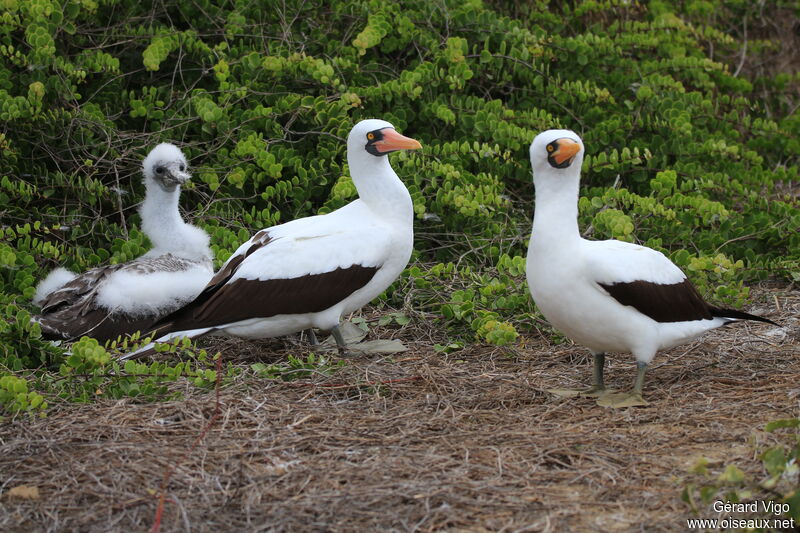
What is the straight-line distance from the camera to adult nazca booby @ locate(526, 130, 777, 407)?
451 cm

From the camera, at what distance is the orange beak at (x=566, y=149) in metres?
4.58

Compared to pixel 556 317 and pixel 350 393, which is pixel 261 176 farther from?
pixel 556 317

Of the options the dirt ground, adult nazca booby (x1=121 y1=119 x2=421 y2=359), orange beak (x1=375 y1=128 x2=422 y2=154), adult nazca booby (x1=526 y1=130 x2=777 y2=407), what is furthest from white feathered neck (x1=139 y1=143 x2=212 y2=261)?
adult nazca booby (x1=526 y1=130 x2=777 y2=407)

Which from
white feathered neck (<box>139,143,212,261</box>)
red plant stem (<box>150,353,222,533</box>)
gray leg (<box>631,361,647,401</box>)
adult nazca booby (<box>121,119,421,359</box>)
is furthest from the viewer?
white feathered neck (<box>139,143,212,261</box>)

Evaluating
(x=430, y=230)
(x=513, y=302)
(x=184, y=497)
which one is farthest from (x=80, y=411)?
(x=430, y=230)

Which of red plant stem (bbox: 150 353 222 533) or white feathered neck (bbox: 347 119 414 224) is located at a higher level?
white feathered neck (bbox: 347 119 414 224)

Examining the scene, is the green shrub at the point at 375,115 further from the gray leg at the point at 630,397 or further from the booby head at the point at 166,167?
the gray leg at the point at 630,397

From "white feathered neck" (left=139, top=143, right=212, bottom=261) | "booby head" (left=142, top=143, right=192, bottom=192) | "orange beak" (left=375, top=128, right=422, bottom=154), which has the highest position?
"orange beak" (left=375, top=128, right=422, bottom=154)

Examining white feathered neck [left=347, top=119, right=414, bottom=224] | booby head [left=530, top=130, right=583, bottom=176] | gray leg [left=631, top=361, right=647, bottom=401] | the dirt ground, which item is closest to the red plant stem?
the dirt ground

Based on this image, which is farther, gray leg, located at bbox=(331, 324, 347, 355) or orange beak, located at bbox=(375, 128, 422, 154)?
orange beak, located at bbox=(375, 128, 422, 154)

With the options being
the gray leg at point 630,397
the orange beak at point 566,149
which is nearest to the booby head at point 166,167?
the orange beak at point 566,149

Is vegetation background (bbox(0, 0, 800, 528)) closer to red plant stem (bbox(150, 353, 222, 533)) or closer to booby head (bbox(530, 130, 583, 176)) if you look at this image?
booby head (bbox(530, 130, 583, 176))

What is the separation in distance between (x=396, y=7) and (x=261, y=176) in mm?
2116

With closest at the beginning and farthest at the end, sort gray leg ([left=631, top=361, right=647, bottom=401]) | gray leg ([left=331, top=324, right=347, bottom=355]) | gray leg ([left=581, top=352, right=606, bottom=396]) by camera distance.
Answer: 1. gray leg ([left=631, top=361, right=647, bottom=401])
2. gray leg ([left=581, top=352, right=606, bottom=396])
3. gray leg ([left=331, top=324, right=347, bottom=355])
